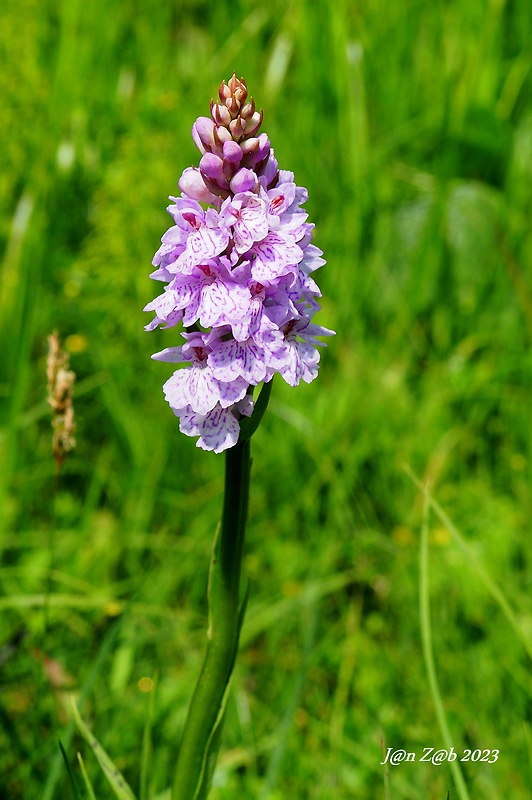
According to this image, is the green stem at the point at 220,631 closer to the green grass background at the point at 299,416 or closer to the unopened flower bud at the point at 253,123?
the green grass background at the point at 299,416

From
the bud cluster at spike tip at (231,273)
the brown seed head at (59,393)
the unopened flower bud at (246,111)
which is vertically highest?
the unopened flower bud at (246,111)

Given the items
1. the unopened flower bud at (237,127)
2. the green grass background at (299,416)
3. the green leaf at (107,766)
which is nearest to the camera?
the unopened flower bud at (237,127)

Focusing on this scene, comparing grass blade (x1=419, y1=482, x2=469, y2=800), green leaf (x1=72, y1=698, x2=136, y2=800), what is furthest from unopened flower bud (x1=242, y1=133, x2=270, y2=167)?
green leaf (x1=72, y1=698, x2=136, y2=800)

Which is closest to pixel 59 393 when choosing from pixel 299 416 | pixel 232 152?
pixel 232 152

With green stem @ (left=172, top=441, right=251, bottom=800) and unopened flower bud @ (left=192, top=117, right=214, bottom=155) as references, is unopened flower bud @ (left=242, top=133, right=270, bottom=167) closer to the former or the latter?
unopened flower bud @ (left=192, top=117, right=214, bottom=155)

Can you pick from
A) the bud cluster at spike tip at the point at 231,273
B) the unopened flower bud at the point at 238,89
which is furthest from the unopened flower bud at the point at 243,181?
the unopened flower bud at the point at 238,89

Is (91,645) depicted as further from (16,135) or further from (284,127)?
(284,127)

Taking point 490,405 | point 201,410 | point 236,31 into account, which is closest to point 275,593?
point 490,405
